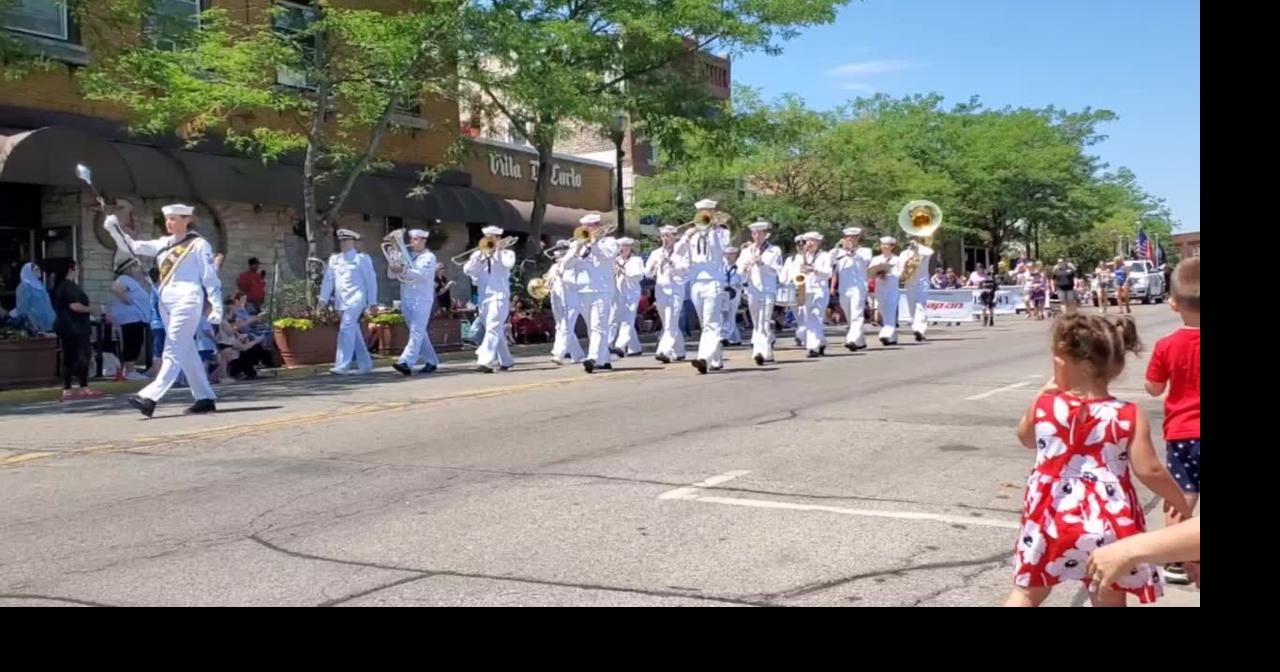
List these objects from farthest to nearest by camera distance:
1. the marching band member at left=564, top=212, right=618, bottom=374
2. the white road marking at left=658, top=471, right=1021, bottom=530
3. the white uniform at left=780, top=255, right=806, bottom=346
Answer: the white uniform at left=780, top=255, right=806, bottom=346 → the marching band member at left=564, top=212, right=618, bottom=374 → the white road marking at left=658, top=471, right=1021, bottom=530

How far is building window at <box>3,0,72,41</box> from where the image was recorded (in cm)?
1927

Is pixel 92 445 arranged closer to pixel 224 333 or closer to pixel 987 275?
pixel 224 333

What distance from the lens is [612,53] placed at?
2517 centimetres

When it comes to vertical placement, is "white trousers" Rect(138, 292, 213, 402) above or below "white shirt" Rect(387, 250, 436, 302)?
below

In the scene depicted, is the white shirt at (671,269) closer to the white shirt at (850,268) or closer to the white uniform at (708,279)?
the white uniform at (708,279)

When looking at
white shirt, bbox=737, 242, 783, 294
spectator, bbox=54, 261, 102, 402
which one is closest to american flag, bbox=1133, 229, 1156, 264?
white shirt, bbox=737, 242, 783, 294

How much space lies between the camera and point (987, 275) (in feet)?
110

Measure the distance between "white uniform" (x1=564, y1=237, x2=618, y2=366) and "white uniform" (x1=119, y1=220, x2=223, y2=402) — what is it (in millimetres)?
6087

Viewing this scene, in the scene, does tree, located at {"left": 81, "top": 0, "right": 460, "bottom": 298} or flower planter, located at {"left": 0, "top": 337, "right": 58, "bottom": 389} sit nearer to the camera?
flower planter, located at {"left": 0, "top": 337, "right": 58, "bottom": 389}

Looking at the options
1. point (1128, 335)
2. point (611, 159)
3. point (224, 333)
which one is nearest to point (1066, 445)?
point (1128, 335)

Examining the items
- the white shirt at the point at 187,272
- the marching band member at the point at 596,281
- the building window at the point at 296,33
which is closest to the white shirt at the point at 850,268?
the marching band member at the point at 596,281

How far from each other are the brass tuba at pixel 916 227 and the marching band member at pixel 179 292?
13.6 meters

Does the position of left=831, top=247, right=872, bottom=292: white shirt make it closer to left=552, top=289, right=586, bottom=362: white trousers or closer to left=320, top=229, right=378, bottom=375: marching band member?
left=552, top=289, right=586, bottom=362: white trousers

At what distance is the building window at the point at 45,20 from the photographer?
63.2 ft
